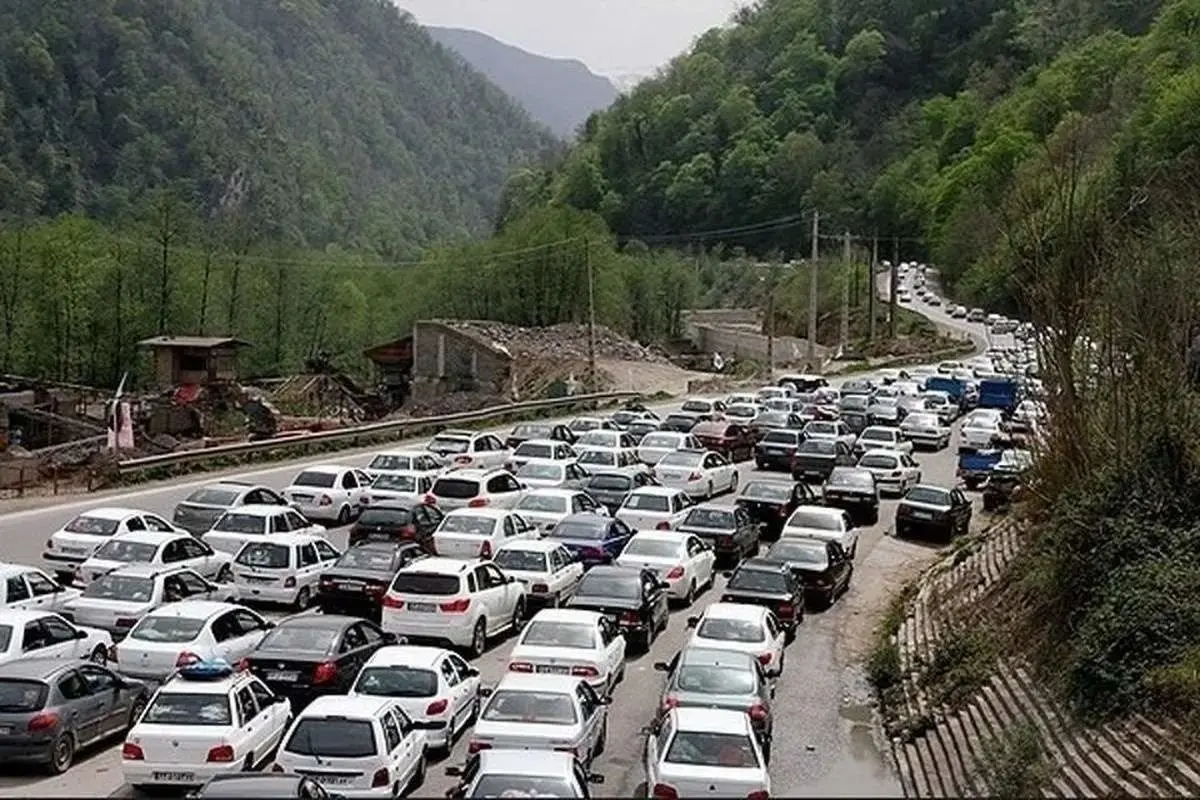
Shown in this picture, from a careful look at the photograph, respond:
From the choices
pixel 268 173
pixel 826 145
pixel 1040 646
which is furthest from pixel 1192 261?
pixel 268 173

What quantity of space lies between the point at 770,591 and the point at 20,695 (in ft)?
40.1

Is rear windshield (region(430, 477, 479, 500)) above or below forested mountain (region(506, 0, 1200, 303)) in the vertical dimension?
below

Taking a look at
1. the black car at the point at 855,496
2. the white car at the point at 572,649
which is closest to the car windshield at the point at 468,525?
the white car at the point at 572,649

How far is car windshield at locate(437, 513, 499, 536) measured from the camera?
26.5m

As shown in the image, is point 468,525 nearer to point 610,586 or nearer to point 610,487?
point 610,586

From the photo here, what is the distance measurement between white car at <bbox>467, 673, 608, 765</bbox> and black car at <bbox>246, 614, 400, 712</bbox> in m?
2.65

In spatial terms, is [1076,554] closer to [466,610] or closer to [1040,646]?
[1040,646]

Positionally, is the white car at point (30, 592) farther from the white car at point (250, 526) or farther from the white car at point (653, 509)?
the white car at point (653, 509)

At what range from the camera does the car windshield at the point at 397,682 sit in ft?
54.2

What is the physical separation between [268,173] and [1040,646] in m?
179

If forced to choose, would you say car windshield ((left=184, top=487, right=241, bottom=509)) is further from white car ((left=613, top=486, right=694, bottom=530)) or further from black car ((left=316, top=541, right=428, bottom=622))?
white car ((left=613, top=486, right=694, bottom=530))

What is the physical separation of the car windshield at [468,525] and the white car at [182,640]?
7485mm

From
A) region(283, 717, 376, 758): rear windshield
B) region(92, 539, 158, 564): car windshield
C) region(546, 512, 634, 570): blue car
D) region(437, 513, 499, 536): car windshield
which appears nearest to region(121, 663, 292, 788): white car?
region(283, 717, 376, 758): rear windshield

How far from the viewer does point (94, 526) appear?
83.9 ft
